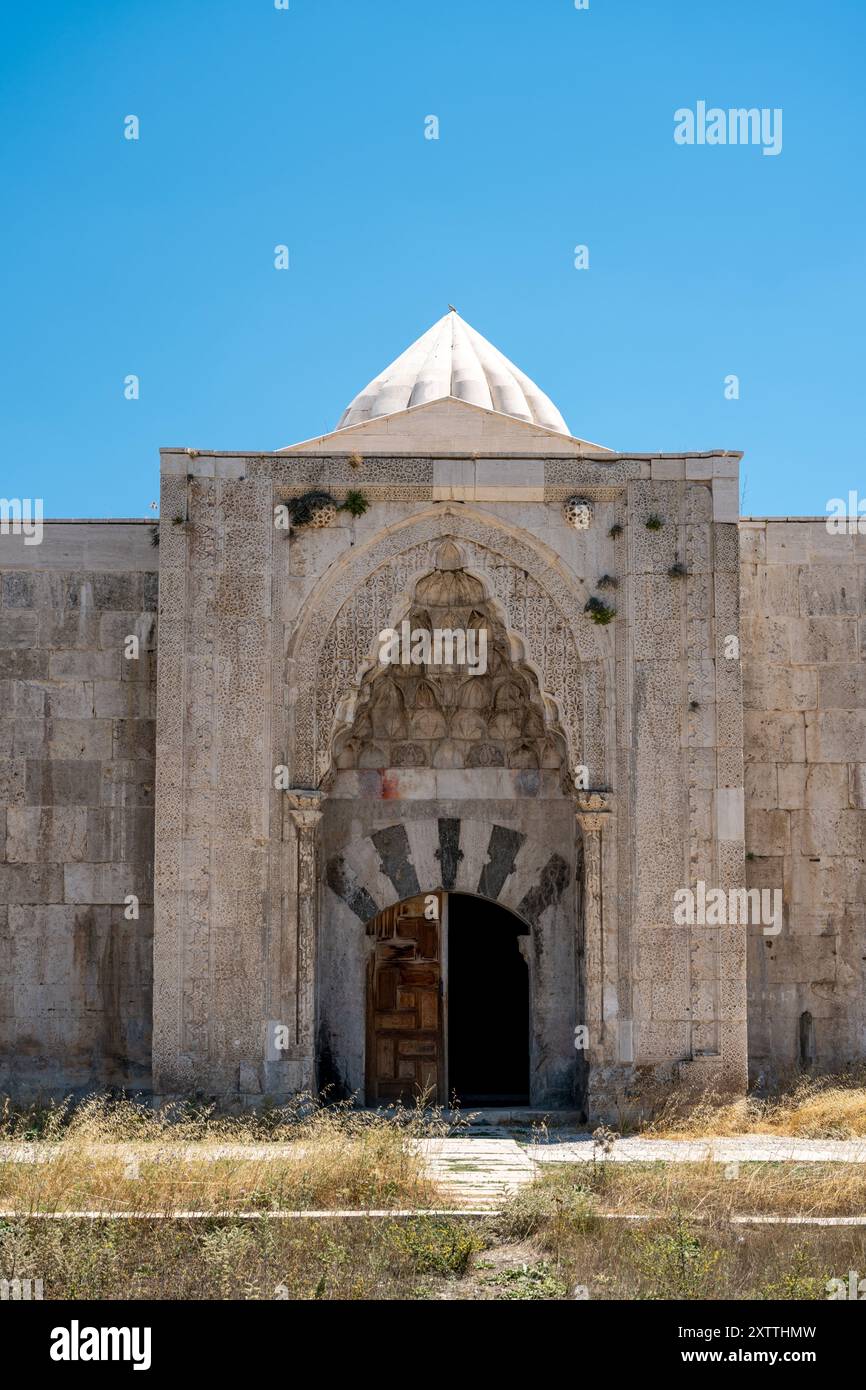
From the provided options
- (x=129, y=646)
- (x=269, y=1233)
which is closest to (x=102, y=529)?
(x=129, y=646)

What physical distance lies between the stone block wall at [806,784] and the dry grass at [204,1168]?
3.79m

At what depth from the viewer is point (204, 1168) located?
8438 millimetres

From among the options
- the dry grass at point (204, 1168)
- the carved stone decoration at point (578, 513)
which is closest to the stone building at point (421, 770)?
the carved stone decoration at point (578, 513)

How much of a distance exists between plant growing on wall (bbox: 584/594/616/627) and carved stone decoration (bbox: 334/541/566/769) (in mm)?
669

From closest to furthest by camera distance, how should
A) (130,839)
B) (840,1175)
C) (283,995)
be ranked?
(840,1175), (283,995), (130,839)

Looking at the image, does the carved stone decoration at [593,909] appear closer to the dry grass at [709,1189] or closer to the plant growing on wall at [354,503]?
the dry grass at [709,1189]

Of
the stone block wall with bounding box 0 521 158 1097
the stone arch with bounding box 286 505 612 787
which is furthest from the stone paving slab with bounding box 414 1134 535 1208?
the stone block wall with bounding box 0 521 158 1097

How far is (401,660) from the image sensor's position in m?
11.6

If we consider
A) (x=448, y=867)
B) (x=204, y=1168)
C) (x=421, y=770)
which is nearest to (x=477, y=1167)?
(x=204, y=1168)

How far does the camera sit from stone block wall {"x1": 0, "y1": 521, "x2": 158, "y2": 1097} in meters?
12.0

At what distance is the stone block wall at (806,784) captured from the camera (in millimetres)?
12156
